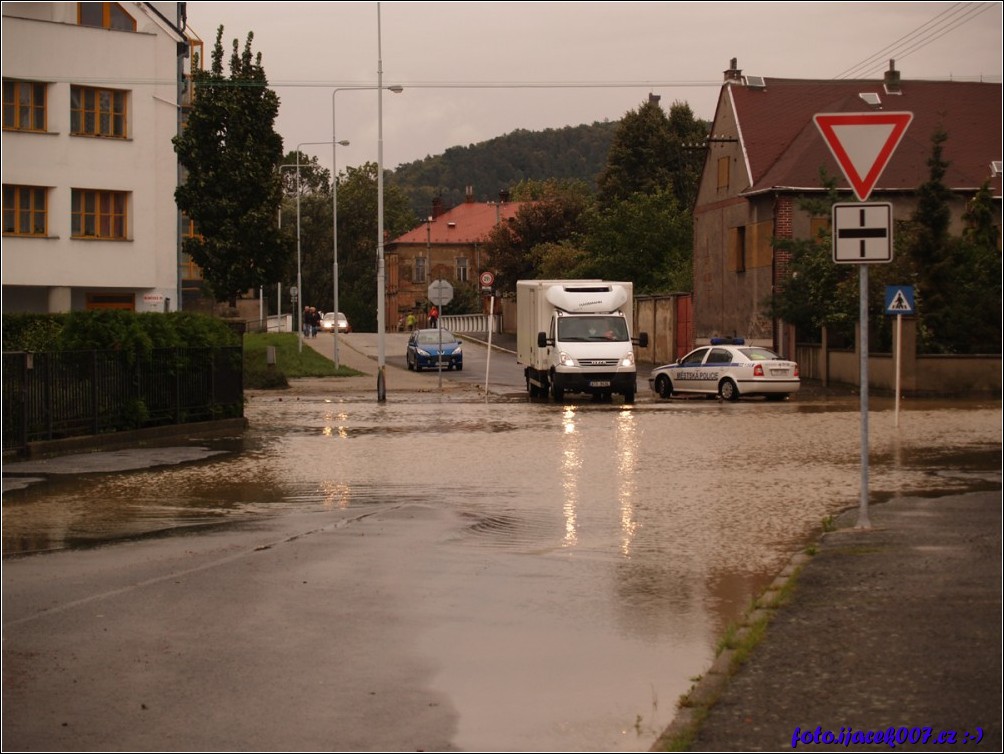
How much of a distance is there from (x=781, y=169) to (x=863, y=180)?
40246mm

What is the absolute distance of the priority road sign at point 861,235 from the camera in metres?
11.9

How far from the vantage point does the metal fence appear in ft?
65.2

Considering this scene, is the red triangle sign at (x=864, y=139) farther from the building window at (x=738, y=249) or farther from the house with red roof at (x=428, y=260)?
the house with red roof at (x=428, y=260)

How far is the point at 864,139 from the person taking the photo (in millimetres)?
12039

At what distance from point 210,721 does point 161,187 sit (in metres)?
46.2

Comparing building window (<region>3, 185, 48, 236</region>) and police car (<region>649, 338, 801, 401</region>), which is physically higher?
building window (<region>3, 185, 48, 236</region>)

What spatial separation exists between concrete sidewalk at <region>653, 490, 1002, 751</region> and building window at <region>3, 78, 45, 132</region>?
41883 millimetres

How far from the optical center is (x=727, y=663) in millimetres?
7094

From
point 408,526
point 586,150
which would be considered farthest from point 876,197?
point 586,150

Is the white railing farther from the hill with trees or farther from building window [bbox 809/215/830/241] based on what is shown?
the hill with trees

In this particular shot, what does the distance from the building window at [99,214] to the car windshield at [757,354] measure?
24551mm

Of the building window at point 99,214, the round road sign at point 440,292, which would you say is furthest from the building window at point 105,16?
the round road sign at point 440,292

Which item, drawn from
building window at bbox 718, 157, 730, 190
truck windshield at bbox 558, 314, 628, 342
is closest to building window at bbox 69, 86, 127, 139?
truck windshield at bbox 558, 314, 628, 342

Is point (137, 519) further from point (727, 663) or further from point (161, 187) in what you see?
point (161, 187)
